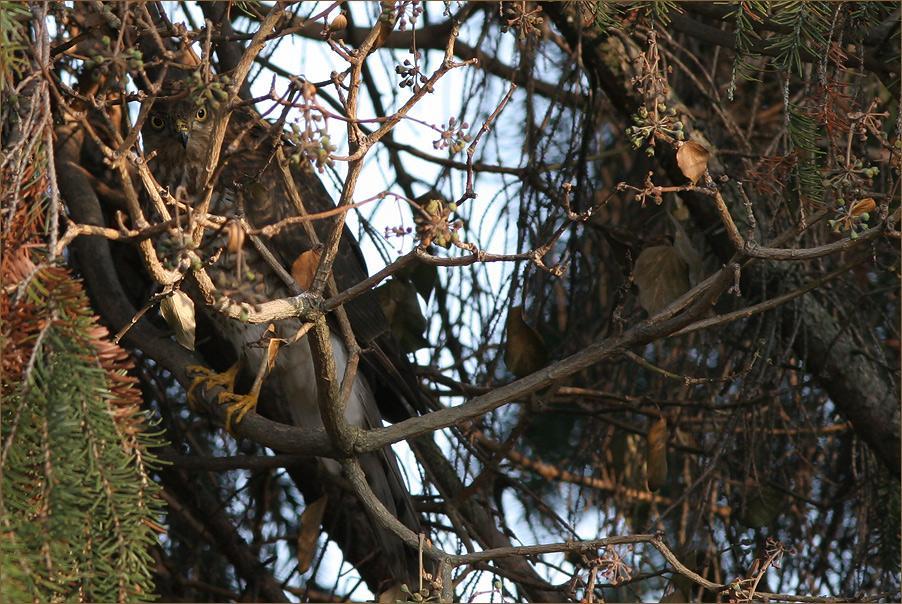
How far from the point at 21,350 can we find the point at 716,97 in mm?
2654

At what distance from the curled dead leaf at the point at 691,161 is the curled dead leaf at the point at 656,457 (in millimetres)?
1153

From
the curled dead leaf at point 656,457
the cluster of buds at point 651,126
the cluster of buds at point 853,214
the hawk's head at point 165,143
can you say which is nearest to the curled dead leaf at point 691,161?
the cluster of buds at point 651,126

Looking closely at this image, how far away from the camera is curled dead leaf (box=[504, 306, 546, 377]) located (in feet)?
9.70

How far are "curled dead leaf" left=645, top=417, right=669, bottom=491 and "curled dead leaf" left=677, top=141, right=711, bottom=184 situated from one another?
1.15 m

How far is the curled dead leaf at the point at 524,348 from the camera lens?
9.70ft

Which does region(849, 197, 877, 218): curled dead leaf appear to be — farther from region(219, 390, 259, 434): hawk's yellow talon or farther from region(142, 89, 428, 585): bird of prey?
region(219, 390, 259, 434): hawk's yellow talon

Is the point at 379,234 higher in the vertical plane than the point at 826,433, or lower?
higher

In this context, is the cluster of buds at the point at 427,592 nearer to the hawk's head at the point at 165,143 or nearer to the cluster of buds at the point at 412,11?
the cluster of buds at the point at 412,11

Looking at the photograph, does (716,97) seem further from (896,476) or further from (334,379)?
(334,379)

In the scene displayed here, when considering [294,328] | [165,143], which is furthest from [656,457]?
[165,143]

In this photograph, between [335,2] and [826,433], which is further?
[826,433]

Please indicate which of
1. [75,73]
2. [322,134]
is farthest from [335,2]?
[75,73]

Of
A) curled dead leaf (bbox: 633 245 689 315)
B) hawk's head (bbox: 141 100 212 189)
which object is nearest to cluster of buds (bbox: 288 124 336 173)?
curled dead leaf (bbox: 633 245 689 315)

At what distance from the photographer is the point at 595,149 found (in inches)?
179
